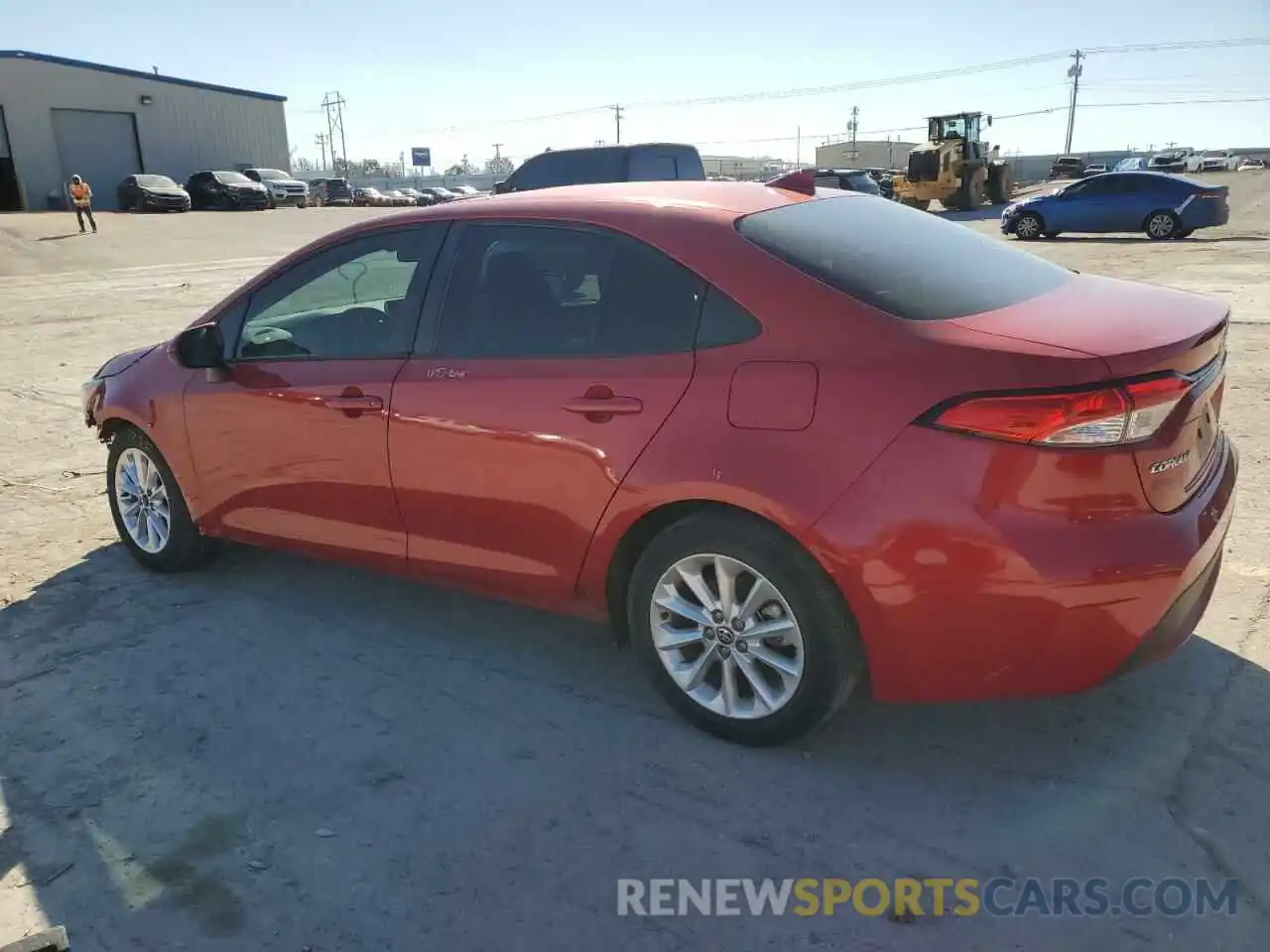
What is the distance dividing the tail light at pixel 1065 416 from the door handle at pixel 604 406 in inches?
35.4

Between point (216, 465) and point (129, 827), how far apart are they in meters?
1.80

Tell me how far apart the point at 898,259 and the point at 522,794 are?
2.00 metres

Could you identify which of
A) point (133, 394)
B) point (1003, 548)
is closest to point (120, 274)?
point (133, 394)

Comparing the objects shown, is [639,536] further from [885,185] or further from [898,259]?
[885,185]

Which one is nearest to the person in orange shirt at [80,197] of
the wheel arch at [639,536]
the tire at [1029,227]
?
the tire at [1029,227]

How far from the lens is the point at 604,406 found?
3.03 m

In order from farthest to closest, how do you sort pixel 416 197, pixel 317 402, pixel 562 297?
pixel 416 197, pixel 317 402, pixel 562 297

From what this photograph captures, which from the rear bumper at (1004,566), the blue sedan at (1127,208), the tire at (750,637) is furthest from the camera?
the blue sedan at (1127,208)

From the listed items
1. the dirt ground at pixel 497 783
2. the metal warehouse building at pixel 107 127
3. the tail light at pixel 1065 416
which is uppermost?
the metal warehouse building at pixel 107 127

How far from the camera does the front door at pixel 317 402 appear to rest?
3.63 m

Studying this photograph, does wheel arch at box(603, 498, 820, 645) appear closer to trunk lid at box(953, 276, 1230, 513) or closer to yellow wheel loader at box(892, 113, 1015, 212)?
trunk lid at box(953, 276, 1230, 513)

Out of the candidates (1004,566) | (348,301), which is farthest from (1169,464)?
(348,301)

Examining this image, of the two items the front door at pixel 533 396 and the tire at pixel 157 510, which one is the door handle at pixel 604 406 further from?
the tire at pixel 157 510

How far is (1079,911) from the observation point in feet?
7.68
